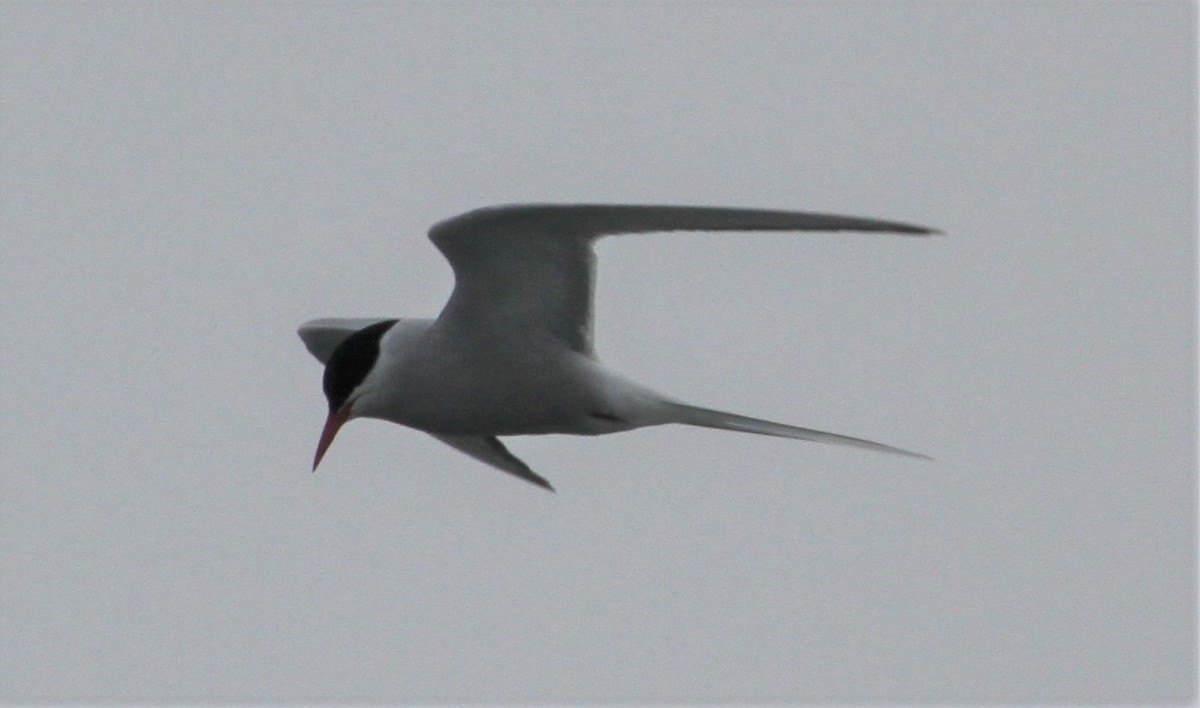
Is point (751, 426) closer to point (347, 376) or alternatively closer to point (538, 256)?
point (538, 256)

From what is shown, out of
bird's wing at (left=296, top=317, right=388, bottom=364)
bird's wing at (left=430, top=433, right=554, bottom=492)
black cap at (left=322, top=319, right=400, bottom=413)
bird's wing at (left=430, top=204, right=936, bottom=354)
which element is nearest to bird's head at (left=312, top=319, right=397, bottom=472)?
black cap at (left=322, top=319, right=400, bottom=413)

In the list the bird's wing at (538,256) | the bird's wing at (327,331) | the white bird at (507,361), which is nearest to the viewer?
the bird's wing at (538,256)

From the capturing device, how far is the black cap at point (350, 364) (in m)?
7.77

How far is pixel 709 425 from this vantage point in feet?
24.5

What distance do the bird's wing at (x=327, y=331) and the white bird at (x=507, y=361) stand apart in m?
0.89

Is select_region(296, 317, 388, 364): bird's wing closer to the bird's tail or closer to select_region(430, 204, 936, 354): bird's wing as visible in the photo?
select_region(430, 204, 936, 354): bird's wing

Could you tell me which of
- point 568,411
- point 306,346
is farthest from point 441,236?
point 306,346

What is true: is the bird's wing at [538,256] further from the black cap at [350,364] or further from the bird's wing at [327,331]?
the bird's wing at [327,331]

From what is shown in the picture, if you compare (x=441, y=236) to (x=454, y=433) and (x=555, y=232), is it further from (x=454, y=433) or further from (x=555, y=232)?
(x=454, y=433)

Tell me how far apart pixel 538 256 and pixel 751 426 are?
1.09 meters

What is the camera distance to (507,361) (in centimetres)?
743

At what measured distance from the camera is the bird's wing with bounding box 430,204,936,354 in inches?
260

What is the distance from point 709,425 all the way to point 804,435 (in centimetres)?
39

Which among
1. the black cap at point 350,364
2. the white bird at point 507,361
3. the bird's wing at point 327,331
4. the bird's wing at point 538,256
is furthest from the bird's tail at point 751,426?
the bird's wing at point 327,331
